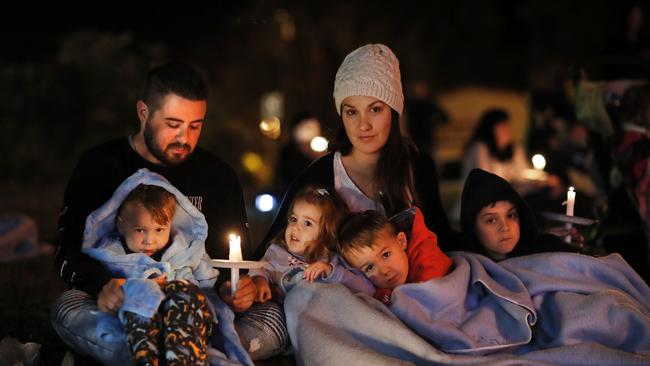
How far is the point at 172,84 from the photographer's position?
434 centimetres

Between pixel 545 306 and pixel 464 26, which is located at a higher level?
pixel 464 26

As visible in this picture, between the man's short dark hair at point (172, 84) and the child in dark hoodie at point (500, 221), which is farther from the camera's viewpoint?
the child in dark hoodie at point (500, 221)

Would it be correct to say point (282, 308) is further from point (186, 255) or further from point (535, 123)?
point (535, 123)

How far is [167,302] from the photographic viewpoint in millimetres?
3664

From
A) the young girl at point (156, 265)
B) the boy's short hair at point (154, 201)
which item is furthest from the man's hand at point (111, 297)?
the boy's short hair at point (154, 201)

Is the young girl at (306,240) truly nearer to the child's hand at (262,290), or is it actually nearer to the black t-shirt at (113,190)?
the child's hand at (262,290)

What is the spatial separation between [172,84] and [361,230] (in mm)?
1159

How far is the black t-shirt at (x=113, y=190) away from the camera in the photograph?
4102mm

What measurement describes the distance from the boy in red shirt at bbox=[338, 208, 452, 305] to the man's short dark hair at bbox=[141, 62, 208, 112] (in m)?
0.99

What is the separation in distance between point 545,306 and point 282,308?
4.18 feet

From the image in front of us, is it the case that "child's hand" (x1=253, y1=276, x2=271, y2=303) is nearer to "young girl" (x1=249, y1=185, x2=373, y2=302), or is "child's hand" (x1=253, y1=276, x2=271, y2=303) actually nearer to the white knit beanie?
"young girl" (x1=249, y1=185, x2=373, y2=302)

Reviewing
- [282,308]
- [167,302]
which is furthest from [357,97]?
[167,302]

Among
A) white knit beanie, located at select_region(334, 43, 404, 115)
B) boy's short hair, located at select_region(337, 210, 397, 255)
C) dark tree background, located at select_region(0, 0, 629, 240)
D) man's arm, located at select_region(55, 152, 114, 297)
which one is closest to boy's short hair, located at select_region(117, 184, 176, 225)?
man's arm, located at select_region(55, 152, 114, 297)

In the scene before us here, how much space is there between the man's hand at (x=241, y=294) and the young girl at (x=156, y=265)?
7 centimetres
